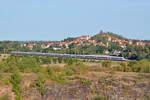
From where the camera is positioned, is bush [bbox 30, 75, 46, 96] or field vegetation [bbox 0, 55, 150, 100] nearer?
field vegetation [bbox 0, 55, 150, 100]

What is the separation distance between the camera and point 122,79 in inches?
1089

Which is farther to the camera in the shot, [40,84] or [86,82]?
[86,82]

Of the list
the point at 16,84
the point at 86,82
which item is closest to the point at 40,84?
the point at 16,84

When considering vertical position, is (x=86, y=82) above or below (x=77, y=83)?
above

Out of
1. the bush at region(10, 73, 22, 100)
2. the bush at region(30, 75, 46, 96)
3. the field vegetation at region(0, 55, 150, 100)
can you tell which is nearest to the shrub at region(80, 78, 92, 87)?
the field vegetation at region(0, 55, 150, 100)

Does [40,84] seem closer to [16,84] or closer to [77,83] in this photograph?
[16,84]

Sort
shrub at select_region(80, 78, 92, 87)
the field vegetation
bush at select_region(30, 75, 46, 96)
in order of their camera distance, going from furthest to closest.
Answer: shrub at select_region(80, 78, 92, 87) → bush at select_region(30, 75, 46, 96) → the field vegetation

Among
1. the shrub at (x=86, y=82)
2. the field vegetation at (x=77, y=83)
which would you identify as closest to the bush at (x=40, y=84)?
the field vegetation at (x=77, y=83)

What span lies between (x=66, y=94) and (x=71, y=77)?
544cm

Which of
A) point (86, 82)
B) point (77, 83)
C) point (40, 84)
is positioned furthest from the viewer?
point (77, 83)

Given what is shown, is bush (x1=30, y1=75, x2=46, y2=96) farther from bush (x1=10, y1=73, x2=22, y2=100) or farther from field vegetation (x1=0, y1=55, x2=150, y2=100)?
bush (x1=10, y1=73, x2=22, y2=100)

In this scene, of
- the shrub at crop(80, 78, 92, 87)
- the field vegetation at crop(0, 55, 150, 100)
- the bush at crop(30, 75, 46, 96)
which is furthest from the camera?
the shrub at crop(80, 78, 92, 87)

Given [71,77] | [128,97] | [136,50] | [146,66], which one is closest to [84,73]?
[71,77]

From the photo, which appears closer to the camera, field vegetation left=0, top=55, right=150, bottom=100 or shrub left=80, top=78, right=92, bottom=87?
field vegetation left=0, top=55, right=150, bottom=100
